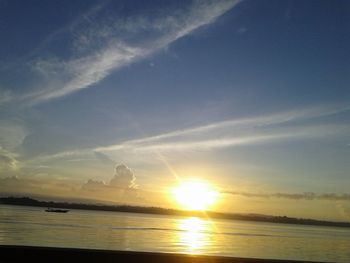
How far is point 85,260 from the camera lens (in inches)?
588

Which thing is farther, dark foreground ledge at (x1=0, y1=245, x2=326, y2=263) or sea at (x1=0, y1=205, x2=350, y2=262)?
sea at (x1=0, y1=205, x2=350, y2=262)

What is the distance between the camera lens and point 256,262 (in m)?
16.9

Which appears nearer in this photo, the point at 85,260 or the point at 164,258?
the point at 85,260

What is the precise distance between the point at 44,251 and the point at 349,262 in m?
30.9

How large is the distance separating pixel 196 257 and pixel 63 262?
5.23 metres

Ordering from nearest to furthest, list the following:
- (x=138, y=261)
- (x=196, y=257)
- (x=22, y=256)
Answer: (x=22, y=256) → (x=138, y=261) → (x=196, y=257)

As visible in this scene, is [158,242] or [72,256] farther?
[158,242]

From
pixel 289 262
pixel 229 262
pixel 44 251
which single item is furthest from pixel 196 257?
pixel 44 251

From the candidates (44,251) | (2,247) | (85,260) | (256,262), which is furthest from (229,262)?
(2,247)

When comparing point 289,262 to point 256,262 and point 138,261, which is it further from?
point 138,261

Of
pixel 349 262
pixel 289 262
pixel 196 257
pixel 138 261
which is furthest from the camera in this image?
pixel 349 262

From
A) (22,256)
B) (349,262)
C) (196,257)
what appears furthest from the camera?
(349,262)

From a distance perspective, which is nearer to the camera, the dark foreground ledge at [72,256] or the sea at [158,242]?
the dark foreground ledge at [72,256]

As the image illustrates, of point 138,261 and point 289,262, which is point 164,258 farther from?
point 289,262
